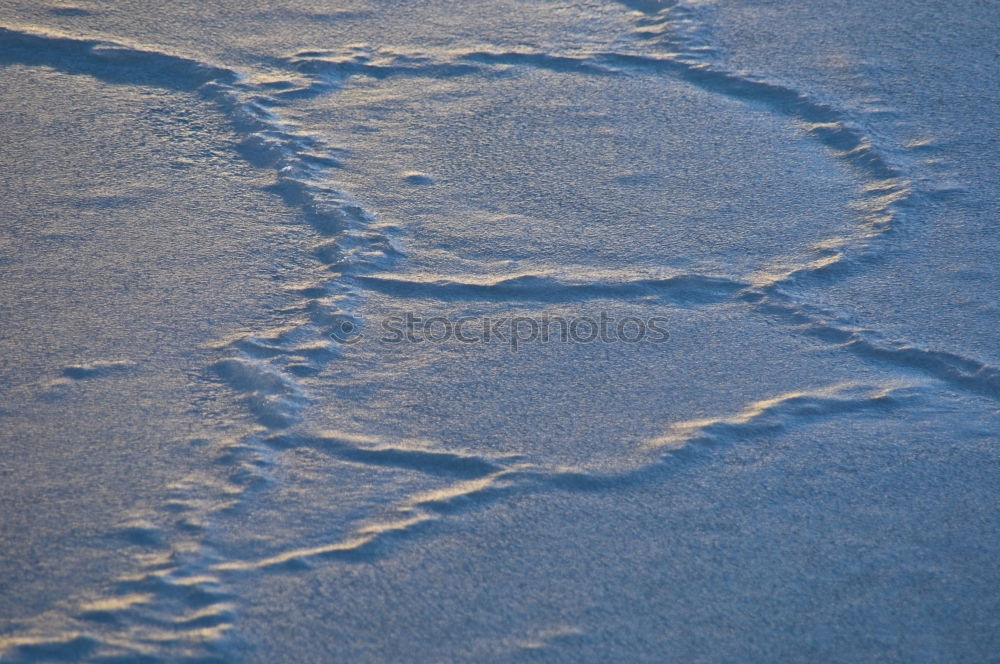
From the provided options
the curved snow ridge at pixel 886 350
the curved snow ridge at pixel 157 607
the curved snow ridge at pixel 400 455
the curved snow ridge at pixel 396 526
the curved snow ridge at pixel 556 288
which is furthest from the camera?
the curved snow ridge at pixel 556 288

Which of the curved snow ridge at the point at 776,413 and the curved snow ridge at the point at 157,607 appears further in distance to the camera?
the curved snow ridge at the point at 776,413

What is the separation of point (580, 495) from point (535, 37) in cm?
148

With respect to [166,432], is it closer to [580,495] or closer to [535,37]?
[580,495]

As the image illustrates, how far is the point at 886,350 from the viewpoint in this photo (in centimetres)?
169

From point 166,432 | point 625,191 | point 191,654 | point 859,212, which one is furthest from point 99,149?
point 859,212

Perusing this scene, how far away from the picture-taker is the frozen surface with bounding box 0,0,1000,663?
4.19 feet

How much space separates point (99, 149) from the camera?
2121 mm

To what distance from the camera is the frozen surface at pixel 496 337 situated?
4.19 feet

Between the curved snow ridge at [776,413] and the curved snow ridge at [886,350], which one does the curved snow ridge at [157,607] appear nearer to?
the curved snow ridge at [776,413]

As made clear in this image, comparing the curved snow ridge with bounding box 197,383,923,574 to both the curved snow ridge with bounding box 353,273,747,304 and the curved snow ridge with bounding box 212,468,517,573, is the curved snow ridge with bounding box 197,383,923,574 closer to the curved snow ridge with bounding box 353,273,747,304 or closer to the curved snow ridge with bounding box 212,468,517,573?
the curved snow ridge with bounding box 212,468,517,573

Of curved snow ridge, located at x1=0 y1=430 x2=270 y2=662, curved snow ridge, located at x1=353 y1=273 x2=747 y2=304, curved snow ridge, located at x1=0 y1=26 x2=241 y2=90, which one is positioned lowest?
curved snow ridge, located at x1=0 y1=430 x2=270 y2=662

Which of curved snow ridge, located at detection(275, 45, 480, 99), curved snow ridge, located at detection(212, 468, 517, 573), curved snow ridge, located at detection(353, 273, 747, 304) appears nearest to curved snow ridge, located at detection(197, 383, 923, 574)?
curved snow ridge, located at detection(212, 468, 517, 573)

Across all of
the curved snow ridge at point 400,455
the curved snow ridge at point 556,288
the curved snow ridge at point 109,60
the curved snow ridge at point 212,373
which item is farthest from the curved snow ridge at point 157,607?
the curved snow ridge at point 109,60

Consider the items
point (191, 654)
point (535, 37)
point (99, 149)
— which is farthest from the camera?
point (535, 37)
